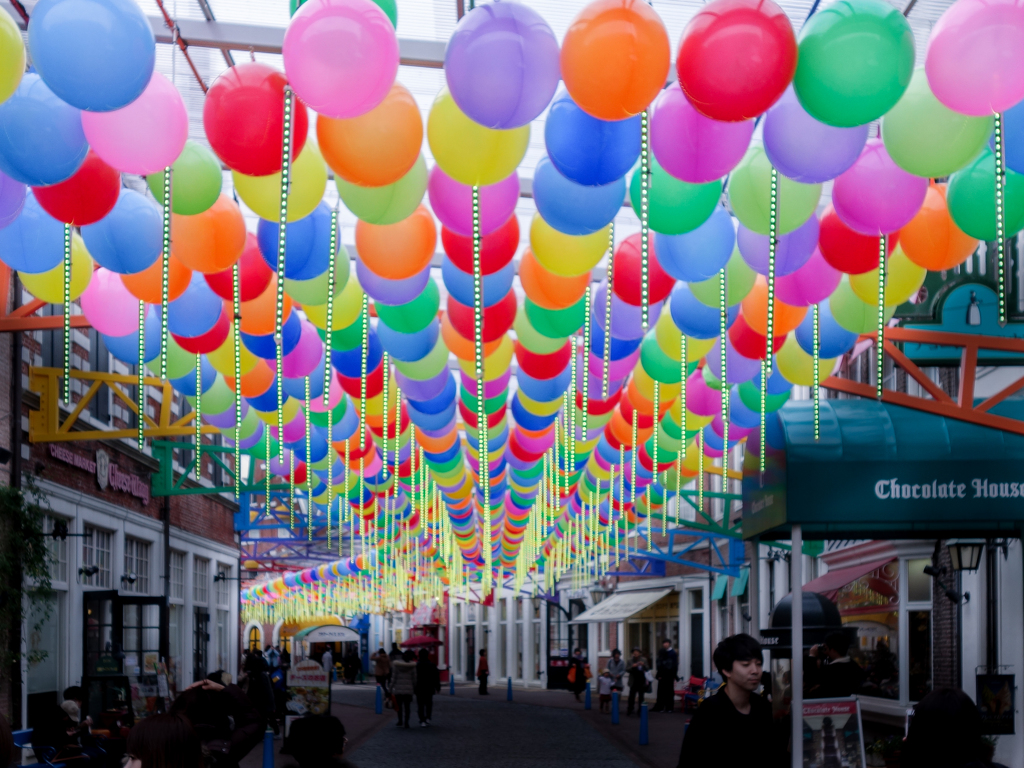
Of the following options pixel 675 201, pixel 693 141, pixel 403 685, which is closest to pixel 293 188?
pixel 675 201

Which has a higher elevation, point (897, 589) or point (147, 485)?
point (147, 485)

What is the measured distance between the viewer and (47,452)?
1498cm

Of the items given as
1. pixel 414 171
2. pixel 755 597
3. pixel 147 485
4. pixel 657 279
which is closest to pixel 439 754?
pixel 147 485

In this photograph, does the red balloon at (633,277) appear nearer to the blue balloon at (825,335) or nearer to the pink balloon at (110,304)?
the blue balloon at (825,335)

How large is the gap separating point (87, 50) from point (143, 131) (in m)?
0.89

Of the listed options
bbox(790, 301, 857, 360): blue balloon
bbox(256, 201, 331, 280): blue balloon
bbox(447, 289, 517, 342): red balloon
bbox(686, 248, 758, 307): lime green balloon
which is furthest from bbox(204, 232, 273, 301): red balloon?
bbox(790, 301, 857, 360): blue balloon

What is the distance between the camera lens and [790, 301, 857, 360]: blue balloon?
9758mm

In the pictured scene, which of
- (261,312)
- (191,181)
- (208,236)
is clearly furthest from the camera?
(261,312)

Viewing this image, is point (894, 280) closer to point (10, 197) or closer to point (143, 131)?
point (143, 131)

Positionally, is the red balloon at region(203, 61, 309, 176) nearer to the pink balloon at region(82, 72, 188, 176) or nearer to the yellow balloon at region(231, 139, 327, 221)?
the pink balloon at region(82, 72, 188, 176)

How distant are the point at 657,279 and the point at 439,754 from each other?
440 inches

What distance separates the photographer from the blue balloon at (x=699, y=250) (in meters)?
7.42

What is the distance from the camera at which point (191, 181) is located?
22.4 ft

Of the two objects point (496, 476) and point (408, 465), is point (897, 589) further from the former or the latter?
point (408, 465)
